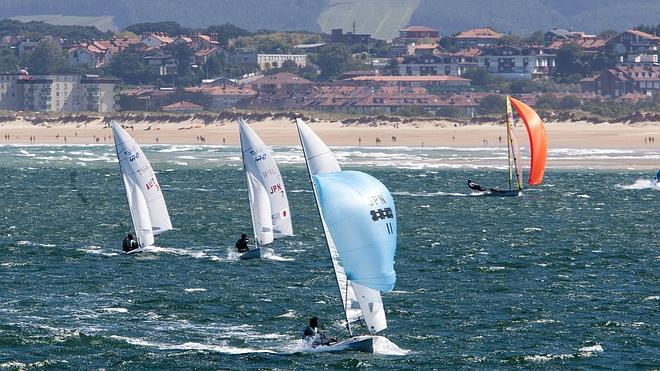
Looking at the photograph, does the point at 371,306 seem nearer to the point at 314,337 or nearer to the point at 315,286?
the point at 314,337

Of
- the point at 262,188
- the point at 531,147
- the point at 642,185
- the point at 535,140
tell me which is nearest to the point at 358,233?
the point at 262,188

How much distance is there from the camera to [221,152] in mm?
144000

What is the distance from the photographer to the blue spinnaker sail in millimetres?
38188

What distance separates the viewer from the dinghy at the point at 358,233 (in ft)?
125

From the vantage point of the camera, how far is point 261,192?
192 ft

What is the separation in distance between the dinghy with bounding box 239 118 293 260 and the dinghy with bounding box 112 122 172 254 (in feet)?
13.8

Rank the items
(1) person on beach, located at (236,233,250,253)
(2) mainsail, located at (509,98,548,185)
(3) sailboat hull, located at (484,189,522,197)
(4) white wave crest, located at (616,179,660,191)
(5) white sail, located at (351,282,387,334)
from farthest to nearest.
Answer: (4) white wave crest, located at (616,179,660,191), (3) sailboat hull, located at (484,189,522,197), (2) mainsail, located at (509,98,548,185), (1) person on beach, located at (236,233,250,253), (5) white sail, located at (351,282,387,334)

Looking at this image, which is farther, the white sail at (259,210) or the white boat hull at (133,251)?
the white boat hull at (133,251)

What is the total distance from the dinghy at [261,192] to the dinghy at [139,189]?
420cm

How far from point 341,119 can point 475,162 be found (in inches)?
2554

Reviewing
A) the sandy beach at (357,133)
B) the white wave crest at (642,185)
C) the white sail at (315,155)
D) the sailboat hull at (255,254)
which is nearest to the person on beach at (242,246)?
the sailboat hull at (255,254)

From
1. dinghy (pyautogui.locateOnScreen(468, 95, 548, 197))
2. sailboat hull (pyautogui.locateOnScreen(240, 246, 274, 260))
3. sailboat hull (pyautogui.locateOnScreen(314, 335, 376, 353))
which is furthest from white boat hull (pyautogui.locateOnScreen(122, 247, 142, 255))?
dinghy (pyautogui.locateOnScreen(468, 95, 548, 197))

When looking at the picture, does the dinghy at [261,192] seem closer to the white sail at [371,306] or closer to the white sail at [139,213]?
the white sail at [139,213]

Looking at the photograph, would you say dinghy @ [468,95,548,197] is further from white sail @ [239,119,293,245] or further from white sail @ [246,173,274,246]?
white sail @ [246,173,274,246]
